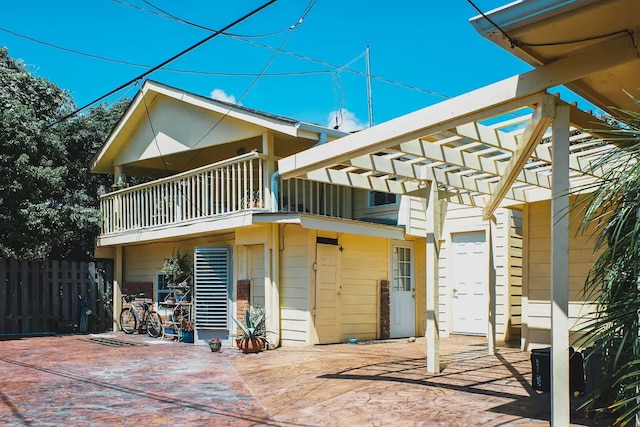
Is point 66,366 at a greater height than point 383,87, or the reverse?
point 383,87

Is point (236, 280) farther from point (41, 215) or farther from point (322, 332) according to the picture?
point (41, 215)

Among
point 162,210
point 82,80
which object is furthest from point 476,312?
point 82,80

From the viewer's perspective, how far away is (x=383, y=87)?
17828mm

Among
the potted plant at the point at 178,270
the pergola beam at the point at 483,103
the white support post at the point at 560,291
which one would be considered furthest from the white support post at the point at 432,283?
the potted plant at the point at 178,270

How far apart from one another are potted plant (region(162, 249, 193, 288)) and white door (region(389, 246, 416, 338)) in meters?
4.73

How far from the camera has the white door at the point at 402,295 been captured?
13078 mm

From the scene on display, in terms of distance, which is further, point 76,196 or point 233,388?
point 76,196

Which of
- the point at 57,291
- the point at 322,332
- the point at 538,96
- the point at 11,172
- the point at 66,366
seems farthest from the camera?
the point at 57,291

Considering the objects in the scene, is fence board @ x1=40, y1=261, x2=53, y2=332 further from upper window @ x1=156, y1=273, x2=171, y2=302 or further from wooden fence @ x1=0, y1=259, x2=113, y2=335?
upper window @ x1=156, y1=273, x2=171, y2=302

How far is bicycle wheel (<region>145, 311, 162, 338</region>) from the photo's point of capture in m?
14.0

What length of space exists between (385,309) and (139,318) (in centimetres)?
→ 645

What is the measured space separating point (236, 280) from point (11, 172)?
6.02m

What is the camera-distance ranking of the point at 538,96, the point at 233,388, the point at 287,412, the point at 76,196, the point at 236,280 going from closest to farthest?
the point at 538,96
the point at 287,412
the point at 233,388
the point at 236,280
the point at 76,196

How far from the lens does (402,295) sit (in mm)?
13352
